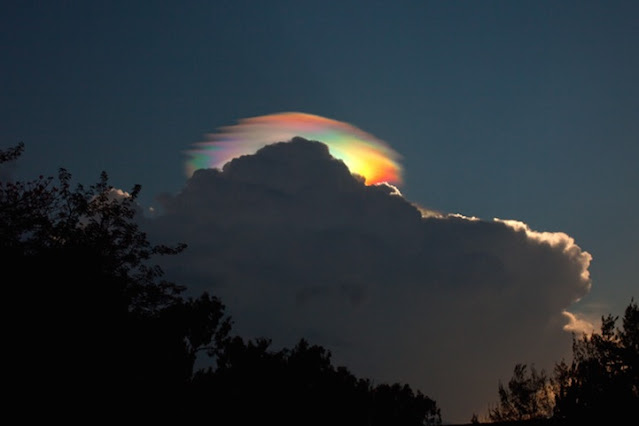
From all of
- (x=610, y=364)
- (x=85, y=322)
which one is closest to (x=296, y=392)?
(x=610, y=364)

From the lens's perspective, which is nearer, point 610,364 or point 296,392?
point 610,364

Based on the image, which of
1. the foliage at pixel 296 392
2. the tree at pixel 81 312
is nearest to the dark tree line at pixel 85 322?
the tree at pixel 81 312

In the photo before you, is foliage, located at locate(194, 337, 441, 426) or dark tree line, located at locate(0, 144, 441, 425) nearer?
dark tree line, located at locate(0, 144, 441, 425)

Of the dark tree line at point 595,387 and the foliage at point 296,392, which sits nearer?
the dark tree line at point 595,387

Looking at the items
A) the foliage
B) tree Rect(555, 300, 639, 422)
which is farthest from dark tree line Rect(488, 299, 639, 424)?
the foliage

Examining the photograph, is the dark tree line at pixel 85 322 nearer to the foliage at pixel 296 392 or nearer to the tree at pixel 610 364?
the foliage at pixel 296 392

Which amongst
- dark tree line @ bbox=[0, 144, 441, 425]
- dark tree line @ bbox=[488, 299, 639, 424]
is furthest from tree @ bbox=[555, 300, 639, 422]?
dark tree line @ bbox=[0, 144, 441, 425]

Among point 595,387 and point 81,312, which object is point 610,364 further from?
point 81,312

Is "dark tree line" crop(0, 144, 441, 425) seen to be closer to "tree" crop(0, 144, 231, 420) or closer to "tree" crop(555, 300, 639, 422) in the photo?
"tree" crop(0, 144, 231, 420)

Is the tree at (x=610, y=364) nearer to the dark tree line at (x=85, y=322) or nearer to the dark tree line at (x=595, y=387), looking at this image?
the dark tree line at (x=595, y=387)

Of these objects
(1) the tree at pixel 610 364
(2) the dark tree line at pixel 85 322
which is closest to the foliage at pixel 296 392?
(2) the dark tree line at pixel 85 322

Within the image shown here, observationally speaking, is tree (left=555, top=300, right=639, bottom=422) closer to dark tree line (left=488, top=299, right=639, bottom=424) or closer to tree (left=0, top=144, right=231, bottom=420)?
dark tree line (left=488, top=299, right=639, bottom=424)

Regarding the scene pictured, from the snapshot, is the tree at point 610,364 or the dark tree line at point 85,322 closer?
the dark tree line at point 85,322

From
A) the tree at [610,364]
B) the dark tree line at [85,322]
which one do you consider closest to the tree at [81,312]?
the dark tree line at [85,322]
